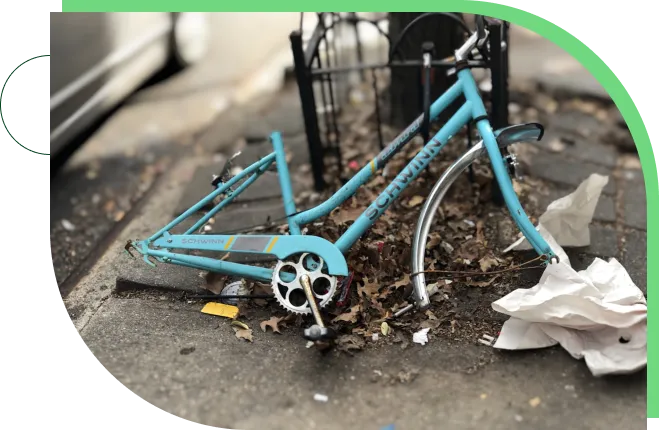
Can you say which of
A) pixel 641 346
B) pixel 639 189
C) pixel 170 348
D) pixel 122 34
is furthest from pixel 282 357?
pixel 122 34

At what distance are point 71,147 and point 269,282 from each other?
333 centimetres

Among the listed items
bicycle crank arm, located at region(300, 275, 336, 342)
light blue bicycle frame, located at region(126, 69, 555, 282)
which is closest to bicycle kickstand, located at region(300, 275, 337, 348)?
bicycle crank arm, located at region(300, 275, 336, 342)

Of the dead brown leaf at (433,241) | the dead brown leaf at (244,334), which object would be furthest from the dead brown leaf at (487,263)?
the dead brown leaf at (244,334)

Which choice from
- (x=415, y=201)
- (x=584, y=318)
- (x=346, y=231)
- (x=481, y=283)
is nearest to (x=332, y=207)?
(x=346, y=231)

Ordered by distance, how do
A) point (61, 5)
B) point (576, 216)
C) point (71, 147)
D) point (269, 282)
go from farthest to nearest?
point (71, 147) → point (576, 216) → point (269, 282) → point (61, 5)

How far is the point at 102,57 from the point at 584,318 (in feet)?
15.2

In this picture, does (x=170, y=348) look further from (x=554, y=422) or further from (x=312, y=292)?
(x=554, y=422)

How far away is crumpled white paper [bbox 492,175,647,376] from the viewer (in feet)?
8.34

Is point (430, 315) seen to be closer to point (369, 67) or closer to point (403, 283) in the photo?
point (403, 283)

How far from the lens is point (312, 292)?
280 cm

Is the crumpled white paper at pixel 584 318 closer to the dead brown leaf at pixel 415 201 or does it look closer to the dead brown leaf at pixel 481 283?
the dead brown leaf at pixel 481 283

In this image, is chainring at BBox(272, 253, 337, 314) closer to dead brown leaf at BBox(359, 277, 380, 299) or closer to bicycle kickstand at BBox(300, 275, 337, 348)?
bicycle kickstand at BBox(300, 275, 337, 348)

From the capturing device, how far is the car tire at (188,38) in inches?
262

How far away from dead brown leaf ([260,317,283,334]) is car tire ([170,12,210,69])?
472cm
